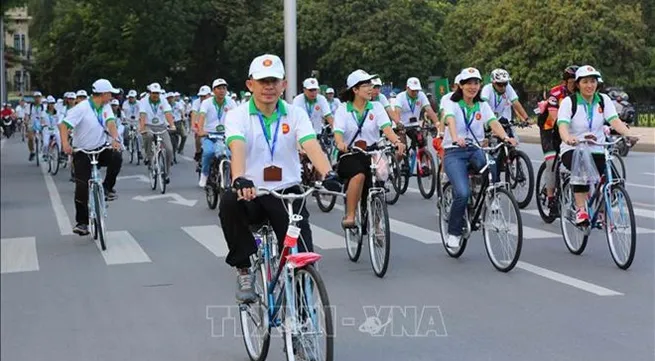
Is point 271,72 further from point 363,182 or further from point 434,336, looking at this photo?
point 363,182

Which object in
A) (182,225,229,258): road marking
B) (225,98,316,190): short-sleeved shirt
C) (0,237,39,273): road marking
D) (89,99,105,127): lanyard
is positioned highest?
(89,99,105,127): lanyard

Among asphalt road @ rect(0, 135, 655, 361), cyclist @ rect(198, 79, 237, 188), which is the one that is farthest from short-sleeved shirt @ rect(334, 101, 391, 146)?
cyclist @ rect(198, 79, 237, 188)

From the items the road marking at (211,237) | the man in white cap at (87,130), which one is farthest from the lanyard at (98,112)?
the road marking at (211,237)

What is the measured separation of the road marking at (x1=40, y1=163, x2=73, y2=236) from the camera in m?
12.7

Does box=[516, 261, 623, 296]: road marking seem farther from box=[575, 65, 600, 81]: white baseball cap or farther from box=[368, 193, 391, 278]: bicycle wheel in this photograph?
box=[575, 65, 600, 81]: white baseball cap

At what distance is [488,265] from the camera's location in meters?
9.27

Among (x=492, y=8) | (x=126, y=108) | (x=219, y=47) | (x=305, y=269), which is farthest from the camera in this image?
(x=219, y=47)

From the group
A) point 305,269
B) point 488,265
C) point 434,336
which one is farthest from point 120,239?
point 305,269

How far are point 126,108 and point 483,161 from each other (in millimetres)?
17127

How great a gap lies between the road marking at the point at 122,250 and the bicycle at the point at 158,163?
5.04 metres

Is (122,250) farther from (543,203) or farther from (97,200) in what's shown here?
(543,203)

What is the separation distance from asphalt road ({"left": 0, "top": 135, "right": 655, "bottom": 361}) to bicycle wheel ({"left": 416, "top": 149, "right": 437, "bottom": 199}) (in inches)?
95.8

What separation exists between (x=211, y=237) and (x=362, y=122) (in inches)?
105

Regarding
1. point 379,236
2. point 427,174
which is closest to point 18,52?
point 379,236
